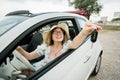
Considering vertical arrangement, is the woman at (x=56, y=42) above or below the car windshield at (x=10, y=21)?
below

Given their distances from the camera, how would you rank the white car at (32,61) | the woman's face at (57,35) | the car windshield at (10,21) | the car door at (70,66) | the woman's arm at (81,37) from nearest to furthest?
the white car at (32,61), the car door at (70,66), the car windshield at (10,21), the woman's arm at (81,37), the woman's face at (57,35)

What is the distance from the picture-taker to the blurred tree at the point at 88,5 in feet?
192

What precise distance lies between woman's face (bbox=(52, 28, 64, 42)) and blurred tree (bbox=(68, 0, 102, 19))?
178 ft

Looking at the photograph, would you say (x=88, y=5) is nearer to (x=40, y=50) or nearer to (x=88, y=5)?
(x=88, y=5)

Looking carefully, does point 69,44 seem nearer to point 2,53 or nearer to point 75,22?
point 75,22

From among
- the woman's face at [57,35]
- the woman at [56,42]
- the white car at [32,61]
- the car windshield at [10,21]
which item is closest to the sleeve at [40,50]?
the woman at [56,42]

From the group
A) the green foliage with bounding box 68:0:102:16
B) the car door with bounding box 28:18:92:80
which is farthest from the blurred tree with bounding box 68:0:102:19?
the car door with bounding box 28:18:92:80

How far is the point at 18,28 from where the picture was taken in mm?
2436

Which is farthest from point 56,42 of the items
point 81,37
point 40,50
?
point 81,37

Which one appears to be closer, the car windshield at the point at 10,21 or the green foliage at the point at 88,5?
the car windshield at the point at 10,21

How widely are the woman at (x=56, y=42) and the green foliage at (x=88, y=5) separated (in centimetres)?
5459

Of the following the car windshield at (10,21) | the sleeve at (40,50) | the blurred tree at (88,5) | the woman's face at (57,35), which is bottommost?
the blurred tree at (88,5)

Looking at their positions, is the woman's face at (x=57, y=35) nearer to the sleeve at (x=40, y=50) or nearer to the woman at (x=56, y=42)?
the woman at (x=56, y=42)

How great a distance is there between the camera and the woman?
3.40 meters
